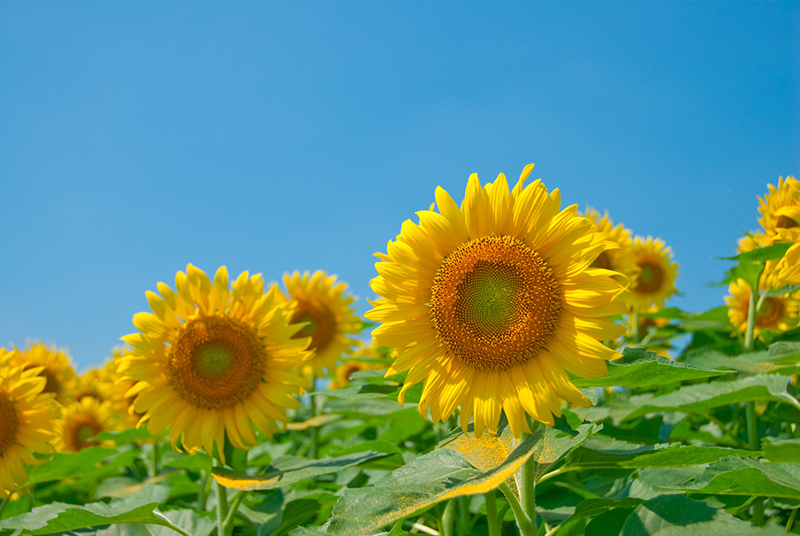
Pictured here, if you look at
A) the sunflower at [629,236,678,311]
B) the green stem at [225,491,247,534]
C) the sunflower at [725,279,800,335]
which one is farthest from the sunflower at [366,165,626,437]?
the sunflower at [629,236,678,311]

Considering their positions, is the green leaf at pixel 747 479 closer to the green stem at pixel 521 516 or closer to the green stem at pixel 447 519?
the green stem at pixel 521 516

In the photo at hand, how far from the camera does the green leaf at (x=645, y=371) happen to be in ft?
6.93

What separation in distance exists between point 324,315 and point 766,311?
4.30 m

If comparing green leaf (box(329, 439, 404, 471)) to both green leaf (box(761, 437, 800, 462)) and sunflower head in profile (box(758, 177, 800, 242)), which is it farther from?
sunflower head in profile (box(758, 177, 800, 242))

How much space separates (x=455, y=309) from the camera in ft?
8.33

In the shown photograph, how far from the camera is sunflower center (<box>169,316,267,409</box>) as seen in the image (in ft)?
12.4

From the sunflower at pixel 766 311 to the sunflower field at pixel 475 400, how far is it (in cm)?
50

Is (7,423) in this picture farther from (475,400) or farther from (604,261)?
(604,261)

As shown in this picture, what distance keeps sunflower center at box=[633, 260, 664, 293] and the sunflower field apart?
1.82m

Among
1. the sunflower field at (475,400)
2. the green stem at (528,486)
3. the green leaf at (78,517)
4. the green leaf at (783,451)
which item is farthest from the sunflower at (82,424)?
the green leaf at (783,451)

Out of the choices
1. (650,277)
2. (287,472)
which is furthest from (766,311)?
(287,472)

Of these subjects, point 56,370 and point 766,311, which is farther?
point 56,370

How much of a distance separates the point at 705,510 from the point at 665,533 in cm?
16

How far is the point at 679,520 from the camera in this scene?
6.48 feet
